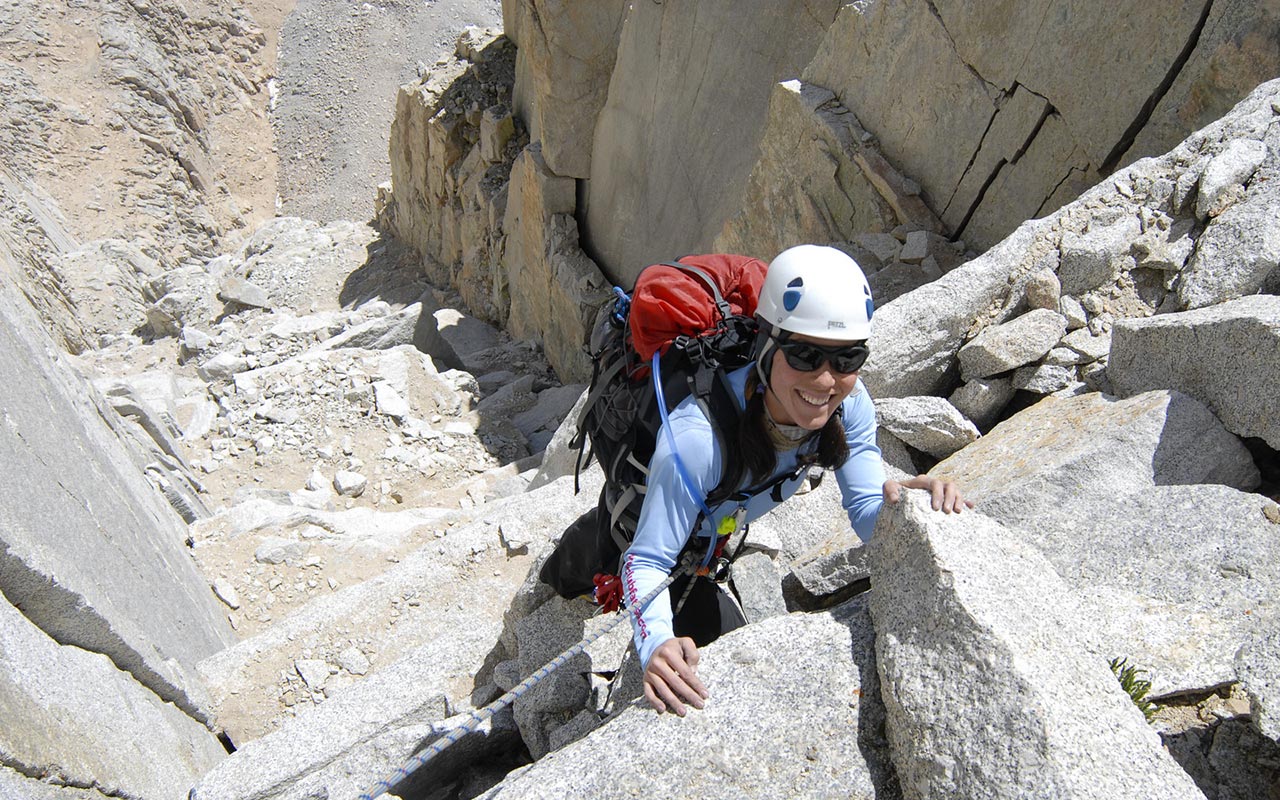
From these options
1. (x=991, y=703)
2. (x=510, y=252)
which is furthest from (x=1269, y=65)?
(x=510, y=252)

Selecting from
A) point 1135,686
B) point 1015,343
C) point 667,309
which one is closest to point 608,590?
point 667,309

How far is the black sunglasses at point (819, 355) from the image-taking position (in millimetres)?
2627

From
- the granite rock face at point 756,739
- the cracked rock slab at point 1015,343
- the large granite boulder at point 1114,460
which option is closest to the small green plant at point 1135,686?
the granite rock face at point 756,739

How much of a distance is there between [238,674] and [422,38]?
30805 mm

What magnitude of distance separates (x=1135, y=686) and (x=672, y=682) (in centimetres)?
145

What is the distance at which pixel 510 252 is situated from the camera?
1680 centimetres

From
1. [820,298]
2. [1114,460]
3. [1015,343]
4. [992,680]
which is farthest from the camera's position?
[1015,343]

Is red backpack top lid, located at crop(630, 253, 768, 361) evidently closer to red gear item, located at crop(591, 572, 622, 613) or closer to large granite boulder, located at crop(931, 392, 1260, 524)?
red gear item, located at crop(591, 572, 622, 613)

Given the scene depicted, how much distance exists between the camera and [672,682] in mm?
2510

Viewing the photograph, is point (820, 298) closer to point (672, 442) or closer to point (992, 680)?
point (672, 442)

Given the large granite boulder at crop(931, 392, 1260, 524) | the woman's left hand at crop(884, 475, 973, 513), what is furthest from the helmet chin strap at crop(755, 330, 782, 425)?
the large granite boulder at crop(931, 392, 1260, 524)

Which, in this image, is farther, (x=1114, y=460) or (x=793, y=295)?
(x=1114, y=460)

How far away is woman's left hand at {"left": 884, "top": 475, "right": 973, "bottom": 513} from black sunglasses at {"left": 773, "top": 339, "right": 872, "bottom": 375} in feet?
1.46

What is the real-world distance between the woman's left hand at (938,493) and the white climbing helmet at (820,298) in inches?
20.7
